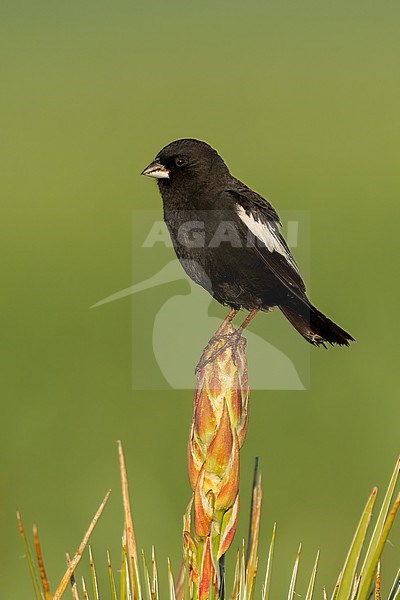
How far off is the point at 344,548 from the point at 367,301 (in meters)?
3.37

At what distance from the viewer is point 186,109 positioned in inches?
650

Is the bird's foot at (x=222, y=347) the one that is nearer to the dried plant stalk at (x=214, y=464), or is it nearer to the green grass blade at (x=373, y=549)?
the dried plant stalk at (x=214, y=464)

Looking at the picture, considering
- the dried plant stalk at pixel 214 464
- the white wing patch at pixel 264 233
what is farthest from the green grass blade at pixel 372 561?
the white wing patch at pixel 264 233

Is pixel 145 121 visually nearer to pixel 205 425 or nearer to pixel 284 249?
pixel 284 249

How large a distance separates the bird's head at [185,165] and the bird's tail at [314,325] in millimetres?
556

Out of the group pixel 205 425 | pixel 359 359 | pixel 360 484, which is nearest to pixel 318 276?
pixel 359 359

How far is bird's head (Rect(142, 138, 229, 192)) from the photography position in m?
3.07

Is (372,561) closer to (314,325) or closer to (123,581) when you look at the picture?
(123,581)
